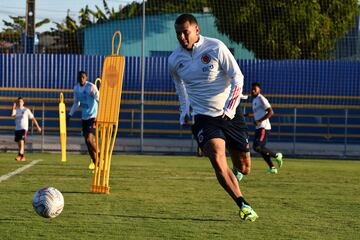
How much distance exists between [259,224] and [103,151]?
14.3ft

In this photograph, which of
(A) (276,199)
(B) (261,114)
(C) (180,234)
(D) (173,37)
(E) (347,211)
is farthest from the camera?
(D) (173,37)

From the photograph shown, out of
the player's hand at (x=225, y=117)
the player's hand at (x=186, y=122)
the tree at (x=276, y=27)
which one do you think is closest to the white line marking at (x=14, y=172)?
the player's hand at (x=186, y=122)

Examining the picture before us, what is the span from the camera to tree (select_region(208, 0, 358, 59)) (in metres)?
37.6

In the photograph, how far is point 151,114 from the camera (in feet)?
105

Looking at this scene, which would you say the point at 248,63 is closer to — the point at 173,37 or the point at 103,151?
the point at 173,37

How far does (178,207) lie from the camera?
36.1 ft

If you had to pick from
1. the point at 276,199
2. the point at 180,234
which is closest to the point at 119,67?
the point at 276,199

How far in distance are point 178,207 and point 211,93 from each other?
6.06 ft

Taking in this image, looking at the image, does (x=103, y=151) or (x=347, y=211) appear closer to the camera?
(x=347, y=211)

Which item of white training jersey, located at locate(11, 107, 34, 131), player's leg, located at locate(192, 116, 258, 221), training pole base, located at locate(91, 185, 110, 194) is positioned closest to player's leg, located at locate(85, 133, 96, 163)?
training pole base, located at locate(91, 185, 110, 194)

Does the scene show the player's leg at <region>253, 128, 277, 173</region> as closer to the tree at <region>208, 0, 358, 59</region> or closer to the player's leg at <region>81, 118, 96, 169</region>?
the player's leg at <region>81, 118, 96, 169</region>

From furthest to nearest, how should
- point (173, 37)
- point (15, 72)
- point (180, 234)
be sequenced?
point (173, 37) → point (15, 72) → point (180, 234)

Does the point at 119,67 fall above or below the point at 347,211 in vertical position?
above

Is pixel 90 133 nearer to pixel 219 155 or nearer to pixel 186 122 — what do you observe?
pixel 186 122
